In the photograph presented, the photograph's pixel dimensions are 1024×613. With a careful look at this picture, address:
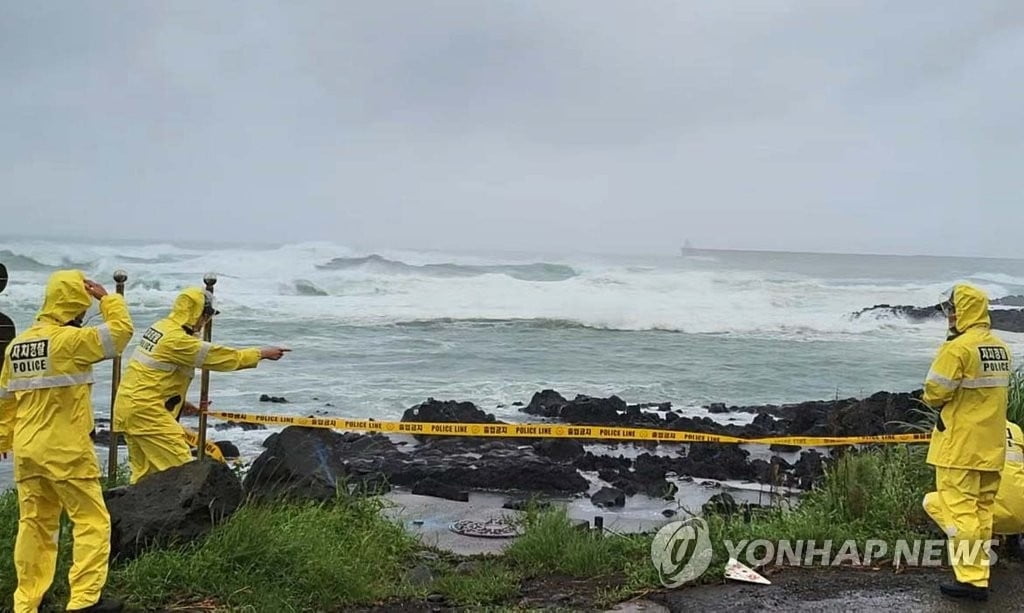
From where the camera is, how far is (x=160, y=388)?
691cm

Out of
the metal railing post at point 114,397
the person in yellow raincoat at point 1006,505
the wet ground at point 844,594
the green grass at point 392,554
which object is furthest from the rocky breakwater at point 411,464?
the person in yellow raincoat at point 1006,505

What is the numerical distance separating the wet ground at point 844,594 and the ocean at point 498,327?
26.4 ft

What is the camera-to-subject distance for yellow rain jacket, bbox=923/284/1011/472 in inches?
211

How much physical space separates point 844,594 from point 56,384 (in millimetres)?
4317

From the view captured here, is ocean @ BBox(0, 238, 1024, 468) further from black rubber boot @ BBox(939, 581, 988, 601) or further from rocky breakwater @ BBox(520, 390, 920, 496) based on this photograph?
black rubber boot @ BBox(939, 581, 988, 601)

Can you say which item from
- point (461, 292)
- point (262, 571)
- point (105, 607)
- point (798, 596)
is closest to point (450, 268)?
point (461, 292)

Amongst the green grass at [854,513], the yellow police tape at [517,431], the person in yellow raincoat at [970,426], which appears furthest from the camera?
the yellow police tape at [517,431]

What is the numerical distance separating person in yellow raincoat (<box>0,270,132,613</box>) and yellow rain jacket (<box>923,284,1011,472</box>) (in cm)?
446

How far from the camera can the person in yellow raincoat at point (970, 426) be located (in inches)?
211

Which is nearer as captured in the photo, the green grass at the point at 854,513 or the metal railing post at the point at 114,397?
the green grass at the point at 854,513

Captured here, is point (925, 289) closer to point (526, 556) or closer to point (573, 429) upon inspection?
point (573, 429)

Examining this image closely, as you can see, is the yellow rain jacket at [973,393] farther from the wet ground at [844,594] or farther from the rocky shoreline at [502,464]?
the rocky shoreline at [502,464]

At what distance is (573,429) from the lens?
10344 millimetres

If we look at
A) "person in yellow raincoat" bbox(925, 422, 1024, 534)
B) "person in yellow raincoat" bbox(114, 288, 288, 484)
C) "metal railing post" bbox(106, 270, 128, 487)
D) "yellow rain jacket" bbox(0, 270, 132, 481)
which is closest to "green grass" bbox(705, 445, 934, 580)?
"person in yellow raincoat" bbox(925, 422, 1024, 534)
